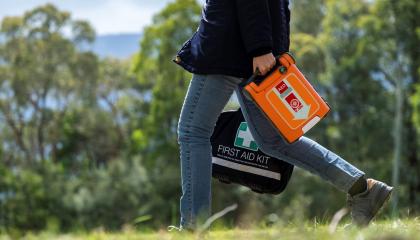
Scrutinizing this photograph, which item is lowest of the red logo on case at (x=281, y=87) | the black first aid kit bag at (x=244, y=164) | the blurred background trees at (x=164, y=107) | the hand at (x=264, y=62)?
the blurred background trees at (x=164, y=107)

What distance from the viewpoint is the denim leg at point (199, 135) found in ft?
13.5

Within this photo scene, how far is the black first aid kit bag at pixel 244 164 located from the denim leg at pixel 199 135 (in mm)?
651

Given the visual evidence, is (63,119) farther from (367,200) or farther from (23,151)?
(367,200)

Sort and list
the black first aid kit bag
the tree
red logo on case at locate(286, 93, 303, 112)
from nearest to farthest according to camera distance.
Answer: red logo on case at locate(286, 93, 303, 112) < the black first aid kit bag < the tree

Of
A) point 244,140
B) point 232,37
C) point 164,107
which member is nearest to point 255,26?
point 232,37

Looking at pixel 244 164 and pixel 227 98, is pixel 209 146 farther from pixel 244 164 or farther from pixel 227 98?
pixel 244 164

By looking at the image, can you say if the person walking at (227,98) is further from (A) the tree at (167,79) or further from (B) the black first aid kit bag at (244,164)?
(A) the tree at (167,79)

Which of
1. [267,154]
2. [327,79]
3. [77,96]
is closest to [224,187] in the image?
[327,79]

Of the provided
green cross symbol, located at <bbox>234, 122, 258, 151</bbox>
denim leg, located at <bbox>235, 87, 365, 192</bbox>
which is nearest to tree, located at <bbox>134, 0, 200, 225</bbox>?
green cross symbol, located at <bbox>234, 122, 258, 151</bbox>

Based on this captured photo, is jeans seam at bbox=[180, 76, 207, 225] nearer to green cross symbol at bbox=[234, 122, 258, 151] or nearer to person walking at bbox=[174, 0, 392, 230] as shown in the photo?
person walking at bbox=[174, 0, 392, 230]

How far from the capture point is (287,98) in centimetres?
420

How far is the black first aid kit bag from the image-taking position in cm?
480

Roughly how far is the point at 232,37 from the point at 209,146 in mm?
566

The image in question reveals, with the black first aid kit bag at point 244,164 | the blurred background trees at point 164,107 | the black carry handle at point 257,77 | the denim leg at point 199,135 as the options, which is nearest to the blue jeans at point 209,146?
the denim leg at point 199,135
